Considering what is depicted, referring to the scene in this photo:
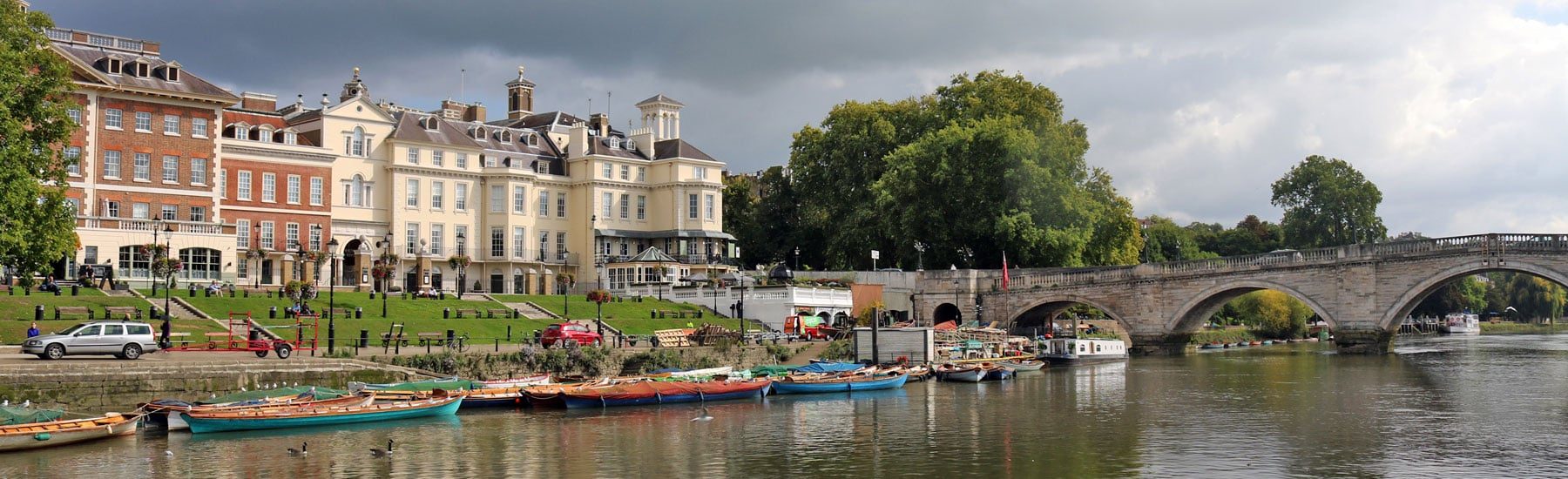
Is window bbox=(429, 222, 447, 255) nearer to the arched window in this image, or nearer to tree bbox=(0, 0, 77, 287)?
the arched window

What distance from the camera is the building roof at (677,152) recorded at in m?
85.6

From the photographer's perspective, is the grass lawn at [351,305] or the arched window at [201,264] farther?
the arched window at [201,264]

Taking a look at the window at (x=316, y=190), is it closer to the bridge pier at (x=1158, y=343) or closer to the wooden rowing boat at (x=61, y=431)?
the bridge pier at (x=1158, y=343)

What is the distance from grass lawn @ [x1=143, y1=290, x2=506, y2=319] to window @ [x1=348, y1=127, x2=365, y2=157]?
1302 centimetres

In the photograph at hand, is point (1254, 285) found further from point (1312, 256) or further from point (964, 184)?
point (964, 184)

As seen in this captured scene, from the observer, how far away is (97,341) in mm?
36062

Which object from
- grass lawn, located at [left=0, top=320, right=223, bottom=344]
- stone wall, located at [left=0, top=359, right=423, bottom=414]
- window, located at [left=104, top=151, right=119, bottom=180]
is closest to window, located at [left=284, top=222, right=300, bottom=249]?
window, located at [left=104, top=151, right=119, bottom=180]

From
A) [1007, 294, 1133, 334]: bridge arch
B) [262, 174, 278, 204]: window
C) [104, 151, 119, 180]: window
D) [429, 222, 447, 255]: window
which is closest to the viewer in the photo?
[104, 151, 119, 180]: window

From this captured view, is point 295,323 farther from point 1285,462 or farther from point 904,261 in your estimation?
point 904,261

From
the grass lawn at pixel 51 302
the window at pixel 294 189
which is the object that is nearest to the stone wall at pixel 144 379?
the grass lawn at pixel 51 302

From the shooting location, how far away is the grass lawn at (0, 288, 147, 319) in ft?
148

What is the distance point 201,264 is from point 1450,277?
174 feet

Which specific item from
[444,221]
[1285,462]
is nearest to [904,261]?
[444,221]

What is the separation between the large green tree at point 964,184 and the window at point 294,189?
→ 3047 centimetres
